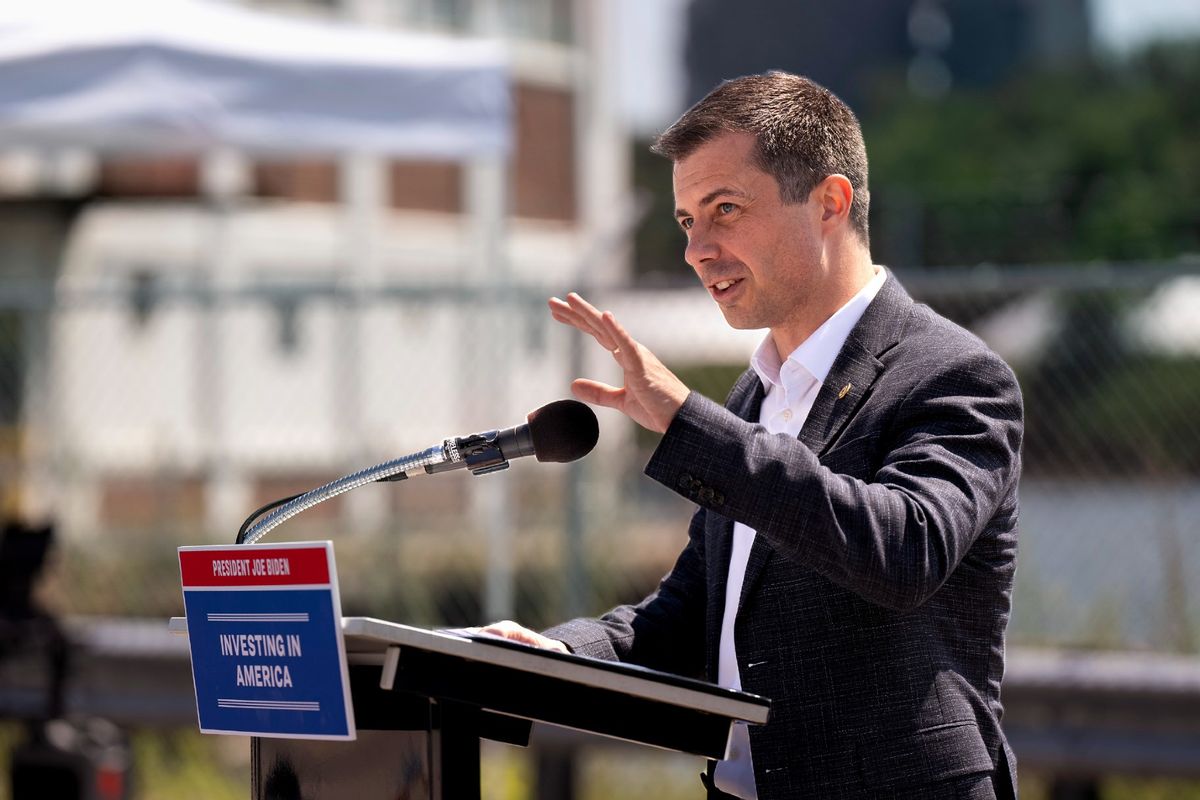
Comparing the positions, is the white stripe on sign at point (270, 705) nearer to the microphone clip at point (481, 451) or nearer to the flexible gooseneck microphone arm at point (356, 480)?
the flexible gooseneck microphone arm at point (356, 480)

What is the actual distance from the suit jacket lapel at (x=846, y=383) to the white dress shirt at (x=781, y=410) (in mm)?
23

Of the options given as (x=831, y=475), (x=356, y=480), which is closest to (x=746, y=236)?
(x=831, y=475)

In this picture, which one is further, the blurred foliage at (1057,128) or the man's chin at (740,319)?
the blurred foliage at (1057,128)

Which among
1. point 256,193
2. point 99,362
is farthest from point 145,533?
point 256,193

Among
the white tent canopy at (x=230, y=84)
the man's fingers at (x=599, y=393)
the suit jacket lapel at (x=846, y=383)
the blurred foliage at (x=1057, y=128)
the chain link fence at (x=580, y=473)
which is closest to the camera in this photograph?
the man's fingers at (x=599, y=393)

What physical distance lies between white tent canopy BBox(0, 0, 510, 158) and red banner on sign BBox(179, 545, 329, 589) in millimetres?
3992

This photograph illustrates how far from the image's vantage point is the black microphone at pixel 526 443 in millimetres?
2465

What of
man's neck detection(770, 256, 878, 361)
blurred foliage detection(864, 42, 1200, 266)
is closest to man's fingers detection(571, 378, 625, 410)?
man's neck detection(770, 256, 878, 361)

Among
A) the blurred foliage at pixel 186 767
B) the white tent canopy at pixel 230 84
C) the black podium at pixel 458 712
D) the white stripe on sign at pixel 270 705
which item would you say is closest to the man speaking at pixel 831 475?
the black podium at pixel 458 712

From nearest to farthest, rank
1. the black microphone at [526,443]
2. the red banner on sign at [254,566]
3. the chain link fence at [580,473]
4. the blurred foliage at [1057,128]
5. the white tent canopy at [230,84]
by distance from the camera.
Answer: the red banner on sign at [254,566]
the black microphone at [526,443]
the white tent canopy at [230,84]
the chain link fence at [580,473]
the blurred foliage at [1057,128]

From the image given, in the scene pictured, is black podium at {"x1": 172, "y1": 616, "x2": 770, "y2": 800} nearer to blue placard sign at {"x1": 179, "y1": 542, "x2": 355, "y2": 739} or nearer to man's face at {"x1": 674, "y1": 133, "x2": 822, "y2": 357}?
blue placard sign at {"x1": 179, "y1": 542, "x2": 355, "y2": 739}

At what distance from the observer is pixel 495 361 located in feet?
24.4

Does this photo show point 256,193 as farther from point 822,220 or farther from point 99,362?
point 822,220

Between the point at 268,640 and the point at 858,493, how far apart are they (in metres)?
0.82
